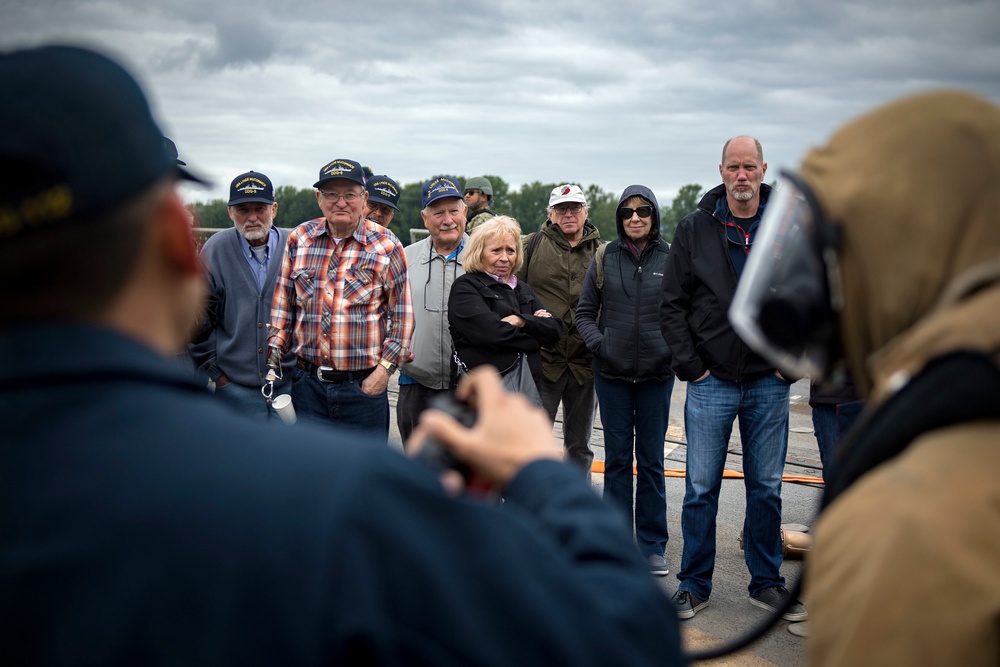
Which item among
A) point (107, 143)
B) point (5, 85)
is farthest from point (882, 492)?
point (5, 85)

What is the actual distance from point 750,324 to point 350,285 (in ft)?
11.8

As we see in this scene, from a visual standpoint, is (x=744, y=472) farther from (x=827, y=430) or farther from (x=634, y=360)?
(x=634, y=360)

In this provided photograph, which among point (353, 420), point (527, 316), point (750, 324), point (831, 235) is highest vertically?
point (831, 235)

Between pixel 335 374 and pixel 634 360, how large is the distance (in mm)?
1790

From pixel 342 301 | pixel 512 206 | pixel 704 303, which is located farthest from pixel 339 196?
pixel 512 206

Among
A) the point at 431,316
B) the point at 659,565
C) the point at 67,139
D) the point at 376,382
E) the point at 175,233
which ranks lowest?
the point at 659,565

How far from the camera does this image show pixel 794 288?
60.6 inches

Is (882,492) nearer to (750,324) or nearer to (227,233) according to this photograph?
(750,324)

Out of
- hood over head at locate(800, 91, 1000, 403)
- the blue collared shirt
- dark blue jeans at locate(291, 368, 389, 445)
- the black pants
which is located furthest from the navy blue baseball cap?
hood over head at locate(800, 91, 1000, 403)

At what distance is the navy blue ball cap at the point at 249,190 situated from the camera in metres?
5.29

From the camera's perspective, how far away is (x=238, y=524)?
2.79 feet

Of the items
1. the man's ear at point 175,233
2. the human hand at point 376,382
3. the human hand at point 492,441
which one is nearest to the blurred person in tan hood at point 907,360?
the human hand at point 492,441

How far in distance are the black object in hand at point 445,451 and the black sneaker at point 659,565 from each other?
3.88 meters

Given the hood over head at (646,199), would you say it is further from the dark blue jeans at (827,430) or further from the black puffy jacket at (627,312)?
the dark blue jeans at (827,430)
